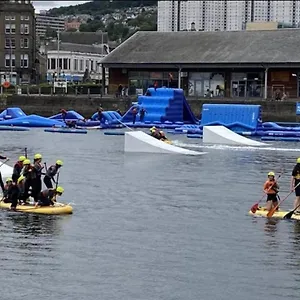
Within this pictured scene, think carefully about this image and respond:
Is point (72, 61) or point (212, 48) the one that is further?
point (72, 61)

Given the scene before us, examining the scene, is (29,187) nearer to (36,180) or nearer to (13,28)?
(36,180)

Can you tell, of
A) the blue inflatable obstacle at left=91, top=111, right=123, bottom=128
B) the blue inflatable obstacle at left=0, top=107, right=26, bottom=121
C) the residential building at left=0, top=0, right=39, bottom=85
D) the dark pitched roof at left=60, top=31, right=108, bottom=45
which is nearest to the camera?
the blue inflatable obstacle at left=91, top=111, right=123, bottom=128

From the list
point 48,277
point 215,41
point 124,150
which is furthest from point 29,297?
point 215,41

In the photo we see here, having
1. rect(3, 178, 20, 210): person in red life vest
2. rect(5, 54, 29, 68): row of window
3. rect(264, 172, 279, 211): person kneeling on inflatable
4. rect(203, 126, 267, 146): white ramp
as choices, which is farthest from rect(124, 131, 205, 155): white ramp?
rect(5, 54, 29, 68): row of window

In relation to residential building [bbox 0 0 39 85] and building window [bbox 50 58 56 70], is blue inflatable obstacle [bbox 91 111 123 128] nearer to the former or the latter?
residential building [bbox 0 0 39 85]

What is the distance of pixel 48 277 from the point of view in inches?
721

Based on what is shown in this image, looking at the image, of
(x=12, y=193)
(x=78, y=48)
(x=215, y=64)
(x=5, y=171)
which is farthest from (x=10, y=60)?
(x=12, y=193)

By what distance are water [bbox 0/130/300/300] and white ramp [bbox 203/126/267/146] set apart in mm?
14482

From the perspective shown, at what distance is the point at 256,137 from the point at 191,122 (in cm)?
1114

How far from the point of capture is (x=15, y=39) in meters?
126

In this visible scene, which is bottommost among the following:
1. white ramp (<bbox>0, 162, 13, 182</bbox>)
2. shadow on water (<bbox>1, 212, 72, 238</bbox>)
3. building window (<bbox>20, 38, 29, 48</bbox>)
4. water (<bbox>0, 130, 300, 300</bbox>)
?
water (<bbox>0, 130, 300, 300</bbox>)

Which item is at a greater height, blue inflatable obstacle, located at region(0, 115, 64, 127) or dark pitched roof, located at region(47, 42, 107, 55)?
dark pitched roof, located at region(47, 42, 107, 55)

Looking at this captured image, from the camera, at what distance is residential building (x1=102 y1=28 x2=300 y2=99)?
79938 millimetres

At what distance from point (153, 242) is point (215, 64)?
60023 millimetres
